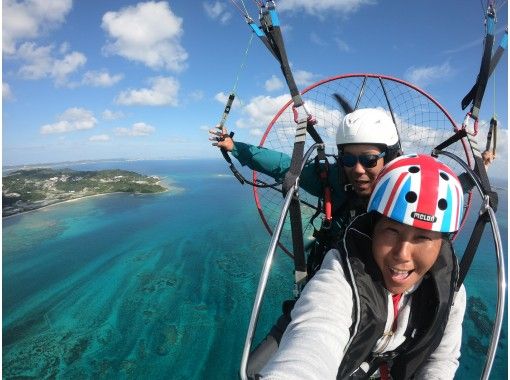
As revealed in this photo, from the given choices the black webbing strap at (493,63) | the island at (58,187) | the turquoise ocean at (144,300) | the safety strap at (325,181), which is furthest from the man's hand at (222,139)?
the island at (58,187)

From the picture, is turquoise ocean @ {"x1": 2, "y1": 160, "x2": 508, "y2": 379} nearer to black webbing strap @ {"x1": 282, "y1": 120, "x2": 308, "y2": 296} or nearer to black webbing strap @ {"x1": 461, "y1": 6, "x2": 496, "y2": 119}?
black webbing strap @ {"x1": 461, "y1": 6, "x2": 496, "y2": 119}

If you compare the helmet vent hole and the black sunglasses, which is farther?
the black sunglasses

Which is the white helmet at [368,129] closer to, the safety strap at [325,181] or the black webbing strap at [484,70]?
the safety strap at [325,181]

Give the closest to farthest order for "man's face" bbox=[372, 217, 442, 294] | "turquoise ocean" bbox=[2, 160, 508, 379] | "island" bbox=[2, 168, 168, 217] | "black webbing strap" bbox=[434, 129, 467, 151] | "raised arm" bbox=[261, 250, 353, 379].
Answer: "raised arm" bbox=[261, 250, 353, 379], "man's face" bbox=[372, 217, 442, 294], "black webbing strap" bbox=[434, 129, 467, 151], "turquoise ocean" bbox=[2, 160, 508, 379], "island" bbox=[2, 168, 168, 217]

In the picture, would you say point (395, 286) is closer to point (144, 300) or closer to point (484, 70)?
point (484, 70)

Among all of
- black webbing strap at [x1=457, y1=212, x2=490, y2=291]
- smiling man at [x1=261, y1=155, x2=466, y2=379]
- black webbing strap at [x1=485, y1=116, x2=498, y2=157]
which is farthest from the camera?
black webbing strap at [x1=485, y1=116, x2=498, y2=157]

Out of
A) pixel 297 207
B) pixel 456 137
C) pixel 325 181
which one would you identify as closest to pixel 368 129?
pixel 325 181

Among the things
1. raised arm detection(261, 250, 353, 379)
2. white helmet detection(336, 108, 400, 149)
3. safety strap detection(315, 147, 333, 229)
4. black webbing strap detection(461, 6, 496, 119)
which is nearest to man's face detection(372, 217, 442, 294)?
raised arm detection(261, 250, 353, 379)
